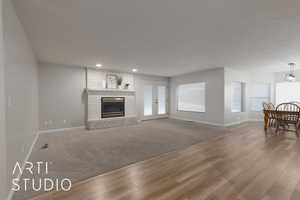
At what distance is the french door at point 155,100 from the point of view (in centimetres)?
739

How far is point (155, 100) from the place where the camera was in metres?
7.74

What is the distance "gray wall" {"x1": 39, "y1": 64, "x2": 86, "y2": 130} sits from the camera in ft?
15.4

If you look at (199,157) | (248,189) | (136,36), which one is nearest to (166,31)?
(136,36)

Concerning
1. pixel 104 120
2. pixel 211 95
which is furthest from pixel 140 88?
pixel 211 95

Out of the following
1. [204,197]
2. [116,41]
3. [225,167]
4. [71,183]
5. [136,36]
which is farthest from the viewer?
[116,41]

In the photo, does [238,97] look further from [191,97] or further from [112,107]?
[112,107]

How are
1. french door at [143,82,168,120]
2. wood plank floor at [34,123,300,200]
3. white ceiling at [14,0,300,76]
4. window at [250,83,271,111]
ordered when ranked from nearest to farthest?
wood plank floor at [34,123,300,200] → white ceiling at [14,0,300,76] → window at [250,83,271,111] → french door at [143,82,168,120]

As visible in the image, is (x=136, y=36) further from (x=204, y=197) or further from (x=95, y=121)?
(x=95, y=121)

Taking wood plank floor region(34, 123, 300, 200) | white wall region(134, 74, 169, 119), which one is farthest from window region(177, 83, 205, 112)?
wood plank floor region(34, 123, 300, 200)

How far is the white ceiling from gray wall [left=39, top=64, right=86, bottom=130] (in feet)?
4.21

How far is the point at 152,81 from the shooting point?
7512mm

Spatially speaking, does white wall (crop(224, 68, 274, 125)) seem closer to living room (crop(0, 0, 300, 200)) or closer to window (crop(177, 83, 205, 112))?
window (crop(177, 83, 205, 112))

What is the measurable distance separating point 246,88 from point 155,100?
15.0 feet

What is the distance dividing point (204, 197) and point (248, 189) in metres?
0.63
